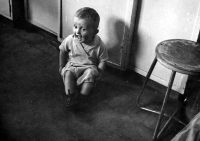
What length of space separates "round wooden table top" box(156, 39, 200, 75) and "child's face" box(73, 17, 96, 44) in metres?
0.63

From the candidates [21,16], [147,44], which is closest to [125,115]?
[147,44]

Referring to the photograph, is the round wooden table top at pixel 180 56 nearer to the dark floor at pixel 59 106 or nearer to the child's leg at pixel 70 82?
the dark floor at pixel 59 106

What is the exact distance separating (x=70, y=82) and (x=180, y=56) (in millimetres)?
968

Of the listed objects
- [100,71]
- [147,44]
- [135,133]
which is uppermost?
[147,44]

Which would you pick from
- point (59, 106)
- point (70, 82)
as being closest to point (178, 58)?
point (70, 82)

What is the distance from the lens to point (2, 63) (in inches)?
115

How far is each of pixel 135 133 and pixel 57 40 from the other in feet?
5.38

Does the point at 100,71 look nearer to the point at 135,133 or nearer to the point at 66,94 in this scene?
the point at 66,94

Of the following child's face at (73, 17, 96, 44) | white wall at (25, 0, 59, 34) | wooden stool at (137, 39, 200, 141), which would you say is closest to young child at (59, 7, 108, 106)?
child's face at (73, 17, 96, 44)

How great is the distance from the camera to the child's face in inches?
92.0

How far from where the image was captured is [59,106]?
2432 millimetres

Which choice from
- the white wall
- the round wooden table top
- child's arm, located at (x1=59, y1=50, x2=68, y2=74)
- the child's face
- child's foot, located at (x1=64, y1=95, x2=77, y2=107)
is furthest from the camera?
the white wall

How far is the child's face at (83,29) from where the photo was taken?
2.34 metres

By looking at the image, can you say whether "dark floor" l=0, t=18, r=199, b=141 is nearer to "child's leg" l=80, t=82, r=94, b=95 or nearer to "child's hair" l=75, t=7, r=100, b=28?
"child's leg" l=80, t=82, r=94, b=95
